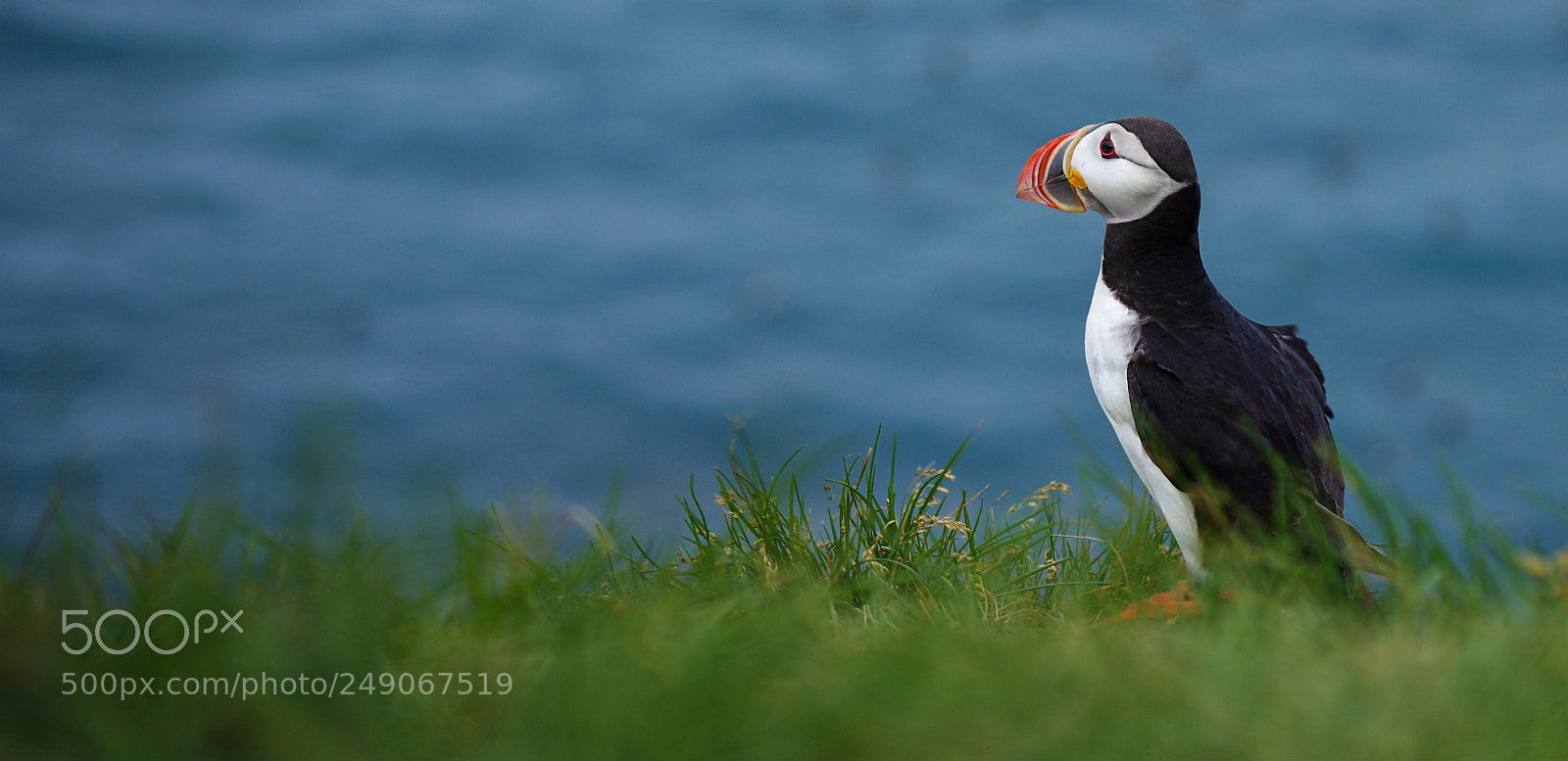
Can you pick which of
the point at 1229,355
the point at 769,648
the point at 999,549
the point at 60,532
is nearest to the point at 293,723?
the point at 769,648

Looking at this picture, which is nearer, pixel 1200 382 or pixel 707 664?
pixel 707 664

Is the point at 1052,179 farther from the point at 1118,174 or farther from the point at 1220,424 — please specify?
the point at 1220,424

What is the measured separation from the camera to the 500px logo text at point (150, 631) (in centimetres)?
213

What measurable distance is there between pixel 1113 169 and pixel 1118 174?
0.08ft

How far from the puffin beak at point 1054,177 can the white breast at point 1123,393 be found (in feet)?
0.99

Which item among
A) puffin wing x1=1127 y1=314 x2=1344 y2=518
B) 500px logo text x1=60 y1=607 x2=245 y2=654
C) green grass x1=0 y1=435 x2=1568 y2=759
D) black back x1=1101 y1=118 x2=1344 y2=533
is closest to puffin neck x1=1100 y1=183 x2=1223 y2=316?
black back x1=1101 y1=118 x2=1344 y2=533

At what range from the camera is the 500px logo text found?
2.13 m

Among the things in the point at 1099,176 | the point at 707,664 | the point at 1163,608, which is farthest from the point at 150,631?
the point at 1099,176

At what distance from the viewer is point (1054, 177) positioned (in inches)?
164

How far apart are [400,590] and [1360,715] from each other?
1.83 meters

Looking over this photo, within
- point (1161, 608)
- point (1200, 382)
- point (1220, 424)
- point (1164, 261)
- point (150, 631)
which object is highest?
point (1164, 261)

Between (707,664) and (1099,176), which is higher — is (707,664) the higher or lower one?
the lower one

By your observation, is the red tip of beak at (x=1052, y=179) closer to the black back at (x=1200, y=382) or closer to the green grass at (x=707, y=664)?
the black back at (x=1200, y=382)

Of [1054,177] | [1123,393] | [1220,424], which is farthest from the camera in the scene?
[1054,177]
